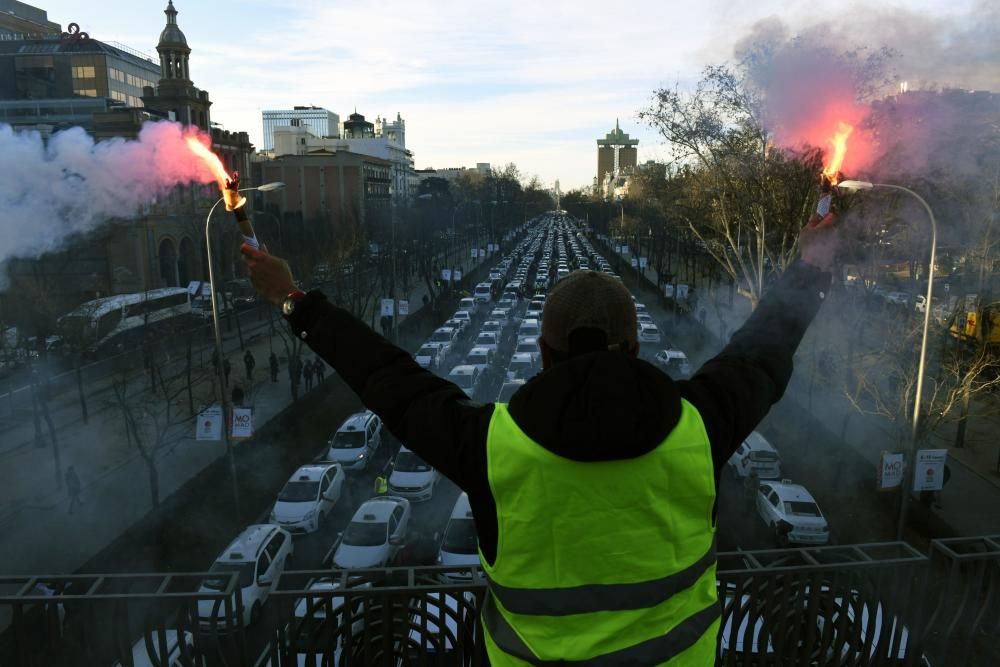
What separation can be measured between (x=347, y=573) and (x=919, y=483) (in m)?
11.3

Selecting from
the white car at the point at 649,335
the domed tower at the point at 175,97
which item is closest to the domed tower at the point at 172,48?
the domed tower at the point at 175,97

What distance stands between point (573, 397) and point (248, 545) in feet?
35.5

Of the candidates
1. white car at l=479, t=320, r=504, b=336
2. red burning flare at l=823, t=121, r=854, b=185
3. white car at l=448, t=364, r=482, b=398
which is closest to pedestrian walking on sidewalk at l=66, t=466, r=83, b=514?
white car at l=448, t=364, r=482, b=398

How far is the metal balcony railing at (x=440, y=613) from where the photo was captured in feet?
8.80

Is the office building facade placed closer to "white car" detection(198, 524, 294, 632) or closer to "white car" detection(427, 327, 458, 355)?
"white car" detection(427, 327, 458, 355)

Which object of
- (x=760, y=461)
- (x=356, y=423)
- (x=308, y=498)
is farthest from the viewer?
(x=356, y=423)

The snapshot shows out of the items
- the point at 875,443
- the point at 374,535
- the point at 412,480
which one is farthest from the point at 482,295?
the point at 374,535

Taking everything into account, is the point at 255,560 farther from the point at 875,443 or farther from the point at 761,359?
the point at 875,443

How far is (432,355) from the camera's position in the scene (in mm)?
23750

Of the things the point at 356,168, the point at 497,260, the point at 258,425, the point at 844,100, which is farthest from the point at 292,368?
the point at 356,168

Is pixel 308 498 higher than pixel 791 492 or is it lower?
lower

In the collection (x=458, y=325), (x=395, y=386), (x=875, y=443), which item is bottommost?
(x=875, y=443)

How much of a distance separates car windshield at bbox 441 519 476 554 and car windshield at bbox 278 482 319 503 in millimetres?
2902

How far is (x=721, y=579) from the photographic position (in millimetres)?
2854
